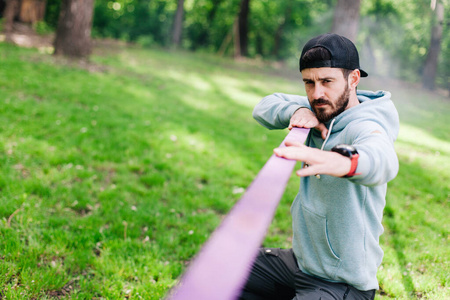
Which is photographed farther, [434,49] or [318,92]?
[434,49]

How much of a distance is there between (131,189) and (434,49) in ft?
31.8

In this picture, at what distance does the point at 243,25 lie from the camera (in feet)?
71.9

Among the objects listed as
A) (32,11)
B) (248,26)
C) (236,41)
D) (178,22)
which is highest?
(248,26)

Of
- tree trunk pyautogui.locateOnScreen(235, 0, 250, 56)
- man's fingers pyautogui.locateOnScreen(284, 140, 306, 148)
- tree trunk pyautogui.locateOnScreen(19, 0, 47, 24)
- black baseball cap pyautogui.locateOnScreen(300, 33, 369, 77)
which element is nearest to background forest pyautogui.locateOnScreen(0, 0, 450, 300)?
man's fingers pyautogui.locateOnScreen(284, 140, 306, 148)

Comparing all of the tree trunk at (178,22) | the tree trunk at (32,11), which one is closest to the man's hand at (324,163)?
the tree trunk at (32,11)

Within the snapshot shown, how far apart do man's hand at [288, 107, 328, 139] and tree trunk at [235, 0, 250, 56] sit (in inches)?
814

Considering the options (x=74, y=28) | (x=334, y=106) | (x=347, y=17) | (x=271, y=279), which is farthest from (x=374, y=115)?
(x=74, y=28)

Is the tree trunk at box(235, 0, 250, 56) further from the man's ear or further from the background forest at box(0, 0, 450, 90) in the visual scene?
the man's ear

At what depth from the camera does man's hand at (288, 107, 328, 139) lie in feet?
6.64

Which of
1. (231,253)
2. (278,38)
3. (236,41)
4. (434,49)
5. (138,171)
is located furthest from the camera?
(278,38)

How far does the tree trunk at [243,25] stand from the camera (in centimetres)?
2152

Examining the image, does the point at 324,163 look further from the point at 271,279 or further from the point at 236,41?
the point at 236,41

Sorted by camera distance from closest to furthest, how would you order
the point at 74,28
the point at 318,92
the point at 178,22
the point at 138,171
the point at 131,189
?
the point at 318,92 → the point at 131,189 → the point at 138,171 → the point at 74,28 → the point at 178,22

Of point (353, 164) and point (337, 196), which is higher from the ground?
point (353, 164)
